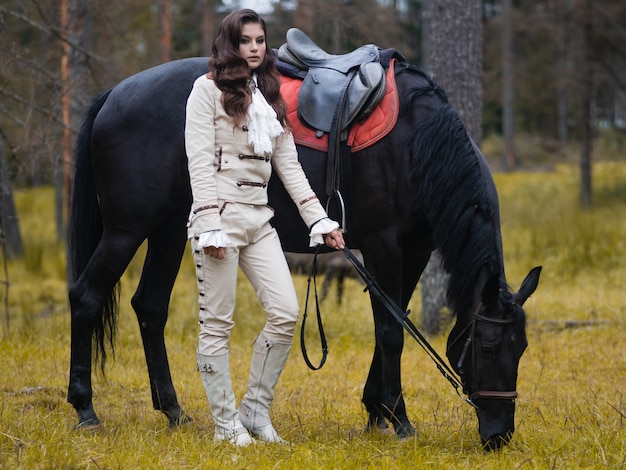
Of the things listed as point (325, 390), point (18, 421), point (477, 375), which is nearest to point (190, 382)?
point (325, 390)

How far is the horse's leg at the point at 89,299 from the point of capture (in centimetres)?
440

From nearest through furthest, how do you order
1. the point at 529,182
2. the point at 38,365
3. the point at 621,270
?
1. the point at 38,365
2. the point at 621,270
3. the point at 529,182

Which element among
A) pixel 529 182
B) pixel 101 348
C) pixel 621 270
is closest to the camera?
pixel 101 348

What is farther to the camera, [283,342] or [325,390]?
[325,390]

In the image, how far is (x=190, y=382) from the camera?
18.6ft

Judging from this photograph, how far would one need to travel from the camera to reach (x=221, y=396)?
154 inches

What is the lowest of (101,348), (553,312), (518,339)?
(553,312)

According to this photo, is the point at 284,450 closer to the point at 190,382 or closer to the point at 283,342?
the point at 283,342

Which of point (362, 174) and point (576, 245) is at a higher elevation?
point (362, 174)

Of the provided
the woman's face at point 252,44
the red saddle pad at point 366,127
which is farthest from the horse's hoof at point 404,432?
the woman's face at point 252,44

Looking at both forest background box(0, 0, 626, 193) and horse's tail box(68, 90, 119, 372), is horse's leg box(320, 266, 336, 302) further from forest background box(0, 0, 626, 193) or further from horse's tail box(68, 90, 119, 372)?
horse's tail box(68, 90, 119, 372)

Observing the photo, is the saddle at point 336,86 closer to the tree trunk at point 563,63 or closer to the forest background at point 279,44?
the forest background at point 279,44

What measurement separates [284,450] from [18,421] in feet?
4.84

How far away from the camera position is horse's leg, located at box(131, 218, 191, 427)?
470 cm
